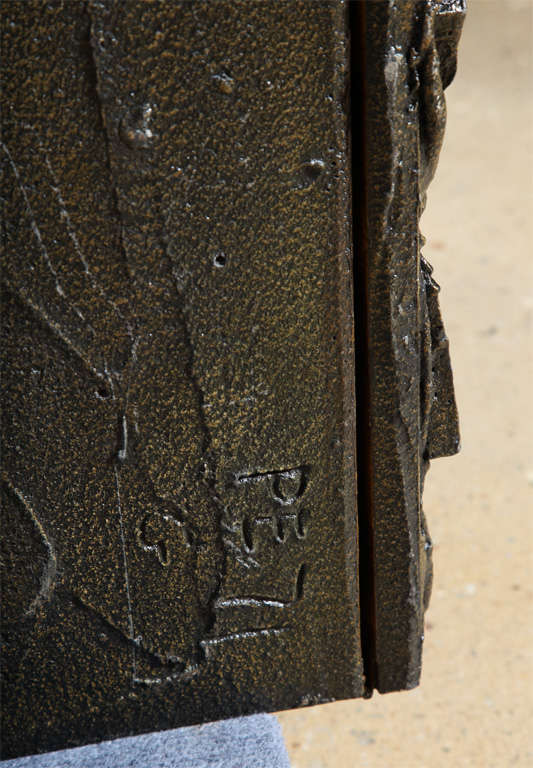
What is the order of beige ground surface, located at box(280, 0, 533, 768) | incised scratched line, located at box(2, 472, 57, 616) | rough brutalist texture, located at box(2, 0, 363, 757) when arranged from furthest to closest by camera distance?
beige ground surface, located at box(280, 0, 533, 768) < incised scratched line, located at box(2, 472, 57, 616) < rough brutalist texture, located at box(2, 0, 363, 757)

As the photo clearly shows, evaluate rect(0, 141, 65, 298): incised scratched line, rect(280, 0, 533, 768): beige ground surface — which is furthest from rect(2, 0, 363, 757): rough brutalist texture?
rect(280, 0, 533, 768): beige ground surface

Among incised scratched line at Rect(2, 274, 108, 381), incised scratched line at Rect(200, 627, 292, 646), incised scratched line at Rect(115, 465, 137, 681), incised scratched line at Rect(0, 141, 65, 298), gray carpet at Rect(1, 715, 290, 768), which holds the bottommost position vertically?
gray carpet at Rect(1, 715, 290, 768)

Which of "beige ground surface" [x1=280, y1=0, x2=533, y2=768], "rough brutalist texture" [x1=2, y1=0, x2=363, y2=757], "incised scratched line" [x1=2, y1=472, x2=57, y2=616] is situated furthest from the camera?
"beige ground surface" [x1=280, y1=0, x2=533, y2=768]

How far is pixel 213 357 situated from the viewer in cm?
97

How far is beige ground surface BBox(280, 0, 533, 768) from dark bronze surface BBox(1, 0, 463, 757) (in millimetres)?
458

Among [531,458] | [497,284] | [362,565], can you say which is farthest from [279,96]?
[497,284]

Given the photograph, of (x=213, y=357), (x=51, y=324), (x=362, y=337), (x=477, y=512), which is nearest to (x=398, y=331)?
(x=362, y=337)

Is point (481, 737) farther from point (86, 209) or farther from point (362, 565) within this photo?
point (86, 209)

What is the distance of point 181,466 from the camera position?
101 centimetres

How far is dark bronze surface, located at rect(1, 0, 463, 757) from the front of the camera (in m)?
0.86

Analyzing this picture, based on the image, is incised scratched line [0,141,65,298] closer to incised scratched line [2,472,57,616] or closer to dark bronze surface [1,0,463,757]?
dark bronze surface [1,0,463,757]

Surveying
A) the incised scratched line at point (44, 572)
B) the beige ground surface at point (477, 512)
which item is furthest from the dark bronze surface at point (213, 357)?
the beige ground surface at point (477, 512)

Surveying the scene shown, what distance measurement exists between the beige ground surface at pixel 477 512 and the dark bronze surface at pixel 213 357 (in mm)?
458

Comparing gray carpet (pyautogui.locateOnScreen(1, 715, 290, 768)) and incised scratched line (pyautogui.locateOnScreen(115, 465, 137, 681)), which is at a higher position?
incised scratched line (pyautogui.locateOnScreen(115, 465, 137, 681))
